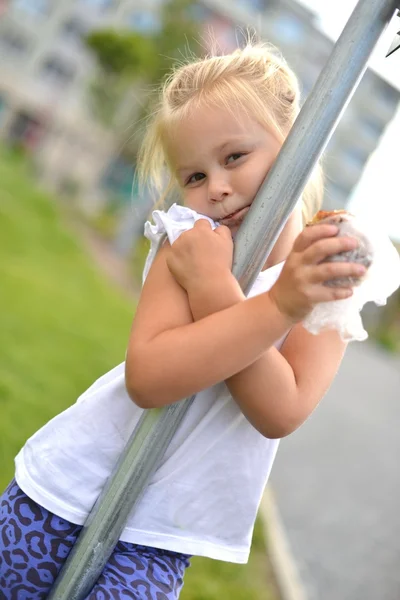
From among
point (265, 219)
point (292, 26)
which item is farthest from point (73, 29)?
point (265, 219)

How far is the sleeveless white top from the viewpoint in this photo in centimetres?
143

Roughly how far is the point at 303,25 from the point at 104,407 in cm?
2975

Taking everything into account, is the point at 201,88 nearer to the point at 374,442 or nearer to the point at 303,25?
the point at 374,442

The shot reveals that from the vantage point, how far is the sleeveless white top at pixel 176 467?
1.43 meters

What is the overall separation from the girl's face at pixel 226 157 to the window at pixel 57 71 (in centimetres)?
2952

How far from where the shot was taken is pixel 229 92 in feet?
4.70

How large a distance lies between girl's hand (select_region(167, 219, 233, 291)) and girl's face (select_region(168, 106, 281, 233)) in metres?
0.06

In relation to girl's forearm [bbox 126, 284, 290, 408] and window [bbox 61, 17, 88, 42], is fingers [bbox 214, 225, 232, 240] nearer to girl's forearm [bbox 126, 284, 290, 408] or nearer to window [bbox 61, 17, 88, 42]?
girl's forearm [bbox 126, 284, 290, 408]

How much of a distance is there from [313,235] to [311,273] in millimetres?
55

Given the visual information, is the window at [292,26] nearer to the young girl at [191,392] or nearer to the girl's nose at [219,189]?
the young girl at [191,392]

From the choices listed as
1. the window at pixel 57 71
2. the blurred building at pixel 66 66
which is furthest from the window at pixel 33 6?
the window at pixel 57 71

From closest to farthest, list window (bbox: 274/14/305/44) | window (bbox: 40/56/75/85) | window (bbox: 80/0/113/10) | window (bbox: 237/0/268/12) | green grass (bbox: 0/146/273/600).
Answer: green grass (bbox: 0/146/273/600) < window (bbox: 80/0/113/10) < window (bbox: 40/56/75/85) < window (bbox: 237/0/268/12) < window (bbox: 274/14/305/44)

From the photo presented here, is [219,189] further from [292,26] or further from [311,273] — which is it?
[292,26]

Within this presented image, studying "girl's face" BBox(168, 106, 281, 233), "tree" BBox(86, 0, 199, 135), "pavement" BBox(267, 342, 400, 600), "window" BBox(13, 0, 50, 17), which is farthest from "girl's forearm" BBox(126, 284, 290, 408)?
"window" BBox(13, 0, 50, 17)
